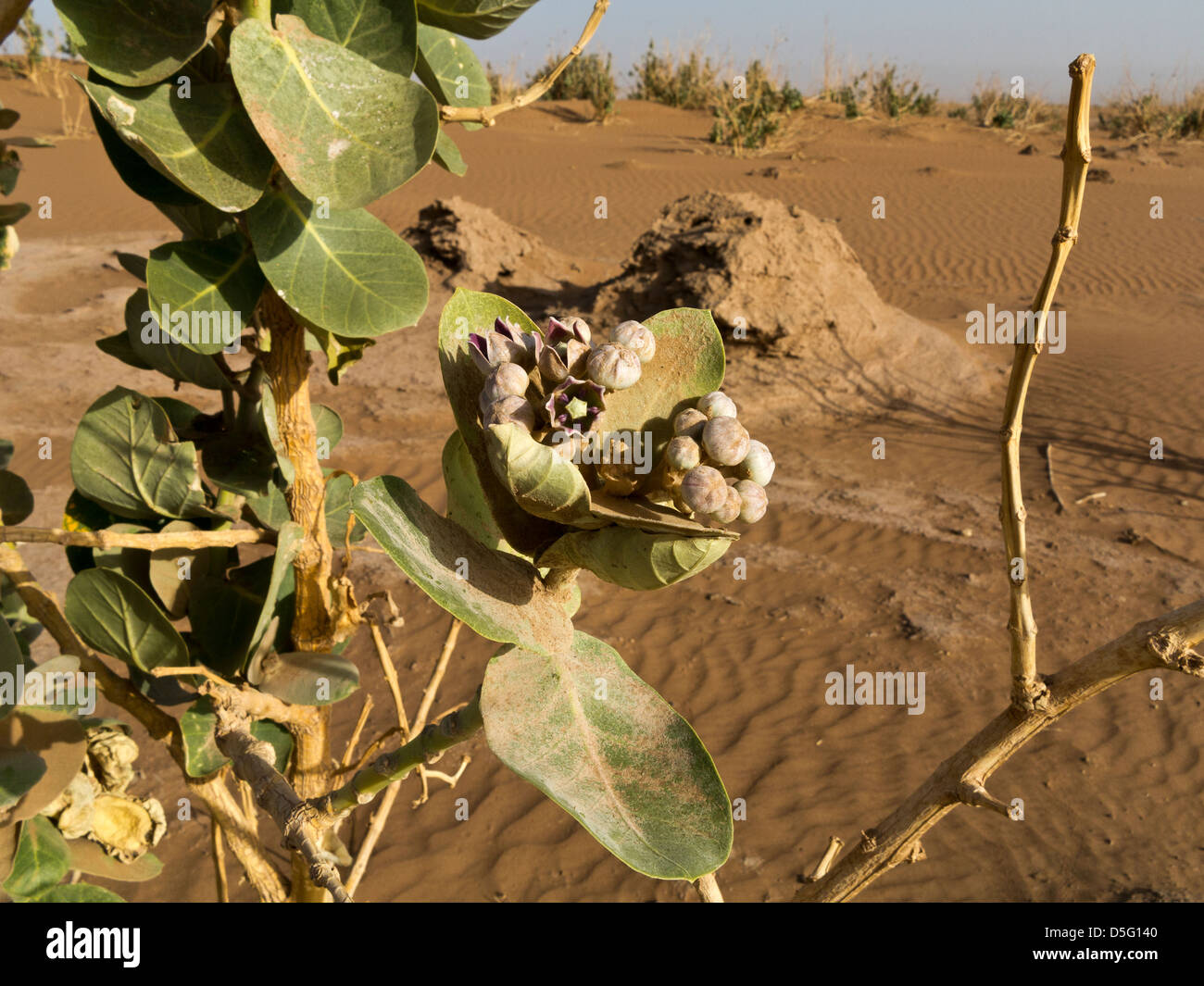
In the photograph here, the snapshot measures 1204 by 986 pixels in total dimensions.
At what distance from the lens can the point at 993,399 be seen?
326 inches

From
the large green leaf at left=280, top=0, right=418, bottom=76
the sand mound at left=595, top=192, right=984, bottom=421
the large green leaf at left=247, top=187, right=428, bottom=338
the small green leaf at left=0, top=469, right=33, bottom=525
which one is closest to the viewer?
the large green leaf at left=280, top=0, right=418, bottom=76

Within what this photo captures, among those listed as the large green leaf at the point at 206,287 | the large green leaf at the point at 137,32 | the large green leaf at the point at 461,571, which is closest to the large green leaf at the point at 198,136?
the large green leaf at the point at 137,32

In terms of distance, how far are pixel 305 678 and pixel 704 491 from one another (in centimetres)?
94

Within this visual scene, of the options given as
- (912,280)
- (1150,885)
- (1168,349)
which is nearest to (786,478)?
(1150,885)

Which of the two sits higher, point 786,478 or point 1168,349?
point 1168,349

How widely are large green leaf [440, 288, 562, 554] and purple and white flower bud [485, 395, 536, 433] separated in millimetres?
83

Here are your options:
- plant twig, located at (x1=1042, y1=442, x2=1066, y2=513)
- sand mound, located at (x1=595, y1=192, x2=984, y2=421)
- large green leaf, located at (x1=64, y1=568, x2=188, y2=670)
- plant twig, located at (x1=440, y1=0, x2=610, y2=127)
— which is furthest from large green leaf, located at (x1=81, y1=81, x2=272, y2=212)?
sand mound, located at (x1=595, y1=192, x2=984, y2=421)

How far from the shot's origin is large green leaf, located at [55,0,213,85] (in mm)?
1007

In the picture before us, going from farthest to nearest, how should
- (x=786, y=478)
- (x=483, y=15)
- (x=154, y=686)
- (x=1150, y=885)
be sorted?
(x=786, y=478) → (x=1150, y=885) → (x=154, y=686) → (x=483, y=15)

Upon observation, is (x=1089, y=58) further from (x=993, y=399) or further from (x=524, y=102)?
(x=993, y=399)

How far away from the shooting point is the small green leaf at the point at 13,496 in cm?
160

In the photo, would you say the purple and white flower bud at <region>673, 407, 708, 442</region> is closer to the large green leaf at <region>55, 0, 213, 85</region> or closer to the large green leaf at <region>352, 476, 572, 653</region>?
the large green leaf at <region>352, 476, 572, 653</region>

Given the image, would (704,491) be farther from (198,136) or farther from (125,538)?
(125,538)
